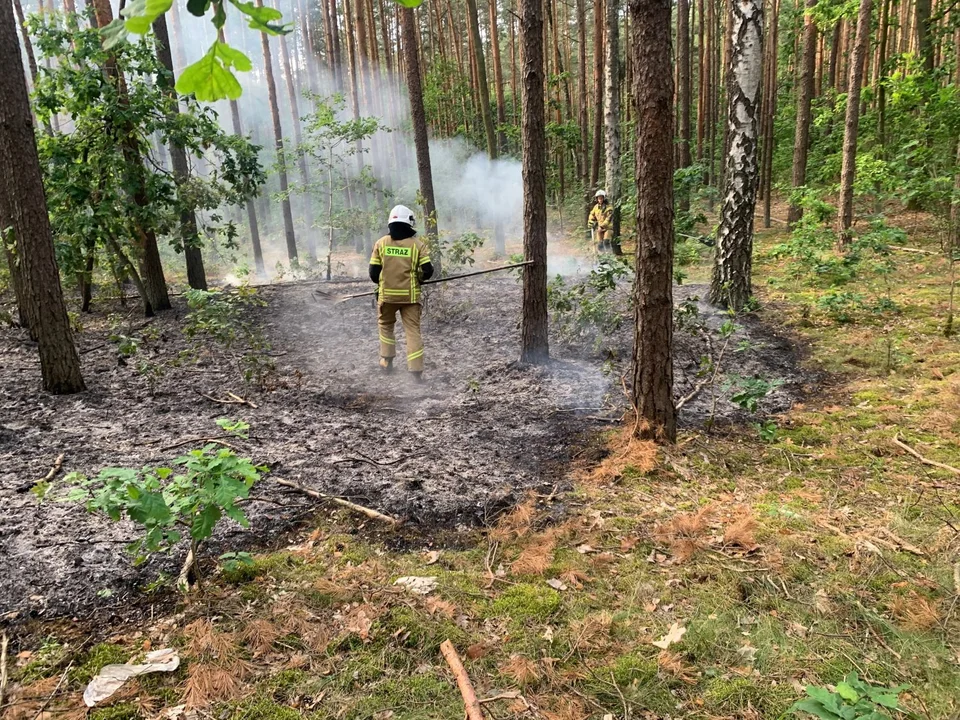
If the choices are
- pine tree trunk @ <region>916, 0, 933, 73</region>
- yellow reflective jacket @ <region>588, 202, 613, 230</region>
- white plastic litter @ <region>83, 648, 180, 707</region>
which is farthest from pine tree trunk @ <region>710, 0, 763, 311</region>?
white plastic litter @ <region>83, 648, 180, 707</region>

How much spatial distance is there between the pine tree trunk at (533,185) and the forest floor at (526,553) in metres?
0.71

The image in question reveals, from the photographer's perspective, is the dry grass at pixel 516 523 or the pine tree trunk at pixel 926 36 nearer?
the dry grass at pixel 516 523

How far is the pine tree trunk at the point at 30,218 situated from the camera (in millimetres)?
5425

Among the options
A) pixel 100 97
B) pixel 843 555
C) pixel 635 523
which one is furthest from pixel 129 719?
pixel 100 97

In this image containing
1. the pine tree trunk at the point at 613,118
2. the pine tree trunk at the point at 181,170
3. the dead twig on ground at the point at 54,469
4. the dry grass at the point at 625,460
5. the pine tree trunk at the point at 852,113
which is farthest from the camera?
the pine tree trunk at the point at 613,118

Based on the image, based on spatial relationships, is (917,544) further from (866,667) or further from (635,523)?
(635,523)

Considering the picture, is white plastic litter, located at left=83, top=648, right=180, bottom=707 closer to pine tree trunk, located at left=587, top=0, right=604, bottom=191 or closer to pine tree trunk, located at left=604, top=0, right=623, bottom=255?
pine tree trunk, located at left=604, top=0, right=623, bottom=255

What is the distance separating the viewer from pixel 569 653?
2.59 m

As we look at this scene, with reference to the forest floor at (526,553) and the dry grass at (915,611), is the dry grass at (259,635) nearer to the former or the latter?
the forest floor at (526,553)

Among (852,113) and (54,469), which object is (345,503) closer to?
(54,469)

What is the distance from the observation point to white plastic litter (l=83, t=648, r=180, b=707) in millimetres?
2354

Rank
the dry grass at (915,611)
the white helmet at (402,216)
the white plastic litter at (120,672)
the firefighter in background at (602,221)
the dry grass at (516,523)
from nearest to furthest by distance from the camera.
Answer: the white plastic litter at (120,672), the dry grass at (915,611), the dry grass at (516,523), the white helmet at (402,216), the firefighter in background at (602,221)

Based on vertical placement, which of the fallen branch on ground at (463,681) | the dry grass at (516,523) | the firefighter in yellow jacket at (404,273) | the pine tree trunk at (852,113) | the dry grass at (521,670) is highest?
the pine tree trunk at (852,113)

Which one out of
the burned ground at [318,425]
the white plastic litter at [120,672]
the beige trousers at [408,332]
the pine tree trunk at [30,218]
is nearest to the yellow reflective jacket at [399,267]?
the beige trousers at [408,332]
